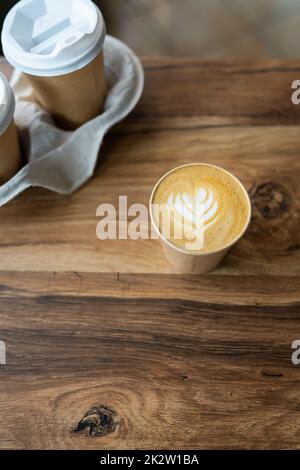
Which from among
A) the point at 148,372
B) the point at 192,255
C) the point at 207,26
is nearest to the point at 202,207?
the point at 192,255

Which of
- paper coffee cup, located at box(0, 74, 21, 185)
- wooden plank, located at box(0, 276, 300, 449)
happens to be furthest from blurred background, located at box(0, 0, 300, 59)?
wooden plank, located at box(0, 276, 300, 449)

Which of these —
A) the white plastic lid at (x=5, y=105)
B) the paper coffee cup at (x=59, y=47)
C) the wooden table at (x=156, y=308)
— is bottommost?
the wooden table at (x=156, y=308)

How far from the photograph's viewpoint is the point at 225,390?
561 mm

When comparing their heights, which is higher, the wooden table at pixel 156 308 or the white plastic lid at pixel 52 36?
the white plastic lid at pixel 52 36

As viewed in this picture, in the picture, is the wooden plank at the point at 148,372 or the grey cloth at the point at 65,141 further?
the grey cloth at the point at 65,141

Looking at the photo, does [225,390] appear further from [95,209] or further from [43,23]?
[43,23]

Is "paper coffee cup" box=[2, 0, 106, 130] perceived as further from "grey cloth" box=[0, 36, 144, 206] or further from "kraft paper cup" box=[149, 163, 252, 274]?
"kraft paper cup" box=[149, 163, 252, 274]

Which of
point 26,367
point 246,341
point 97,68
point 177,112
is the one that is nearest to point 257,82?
point 177,112

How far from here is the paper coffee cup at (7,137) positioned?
0.58m

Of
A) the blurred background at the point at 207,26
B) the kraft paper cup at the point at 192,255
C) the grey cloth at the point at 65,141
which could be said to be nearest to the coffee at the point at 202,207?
the kraft paper cup at the point at 192,255

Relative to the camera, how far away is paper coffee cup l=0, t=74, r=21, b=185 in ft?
1.89

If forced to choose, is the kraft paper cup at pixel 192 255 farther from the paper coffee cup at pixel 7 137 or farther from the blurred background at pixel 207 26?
the blurred background at pixel 207 26

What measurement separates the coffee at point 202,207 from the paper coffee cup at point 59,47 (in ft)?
0.58

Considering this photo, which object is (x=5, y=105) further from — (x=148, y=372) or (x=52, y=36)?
(x=148, y=372)
